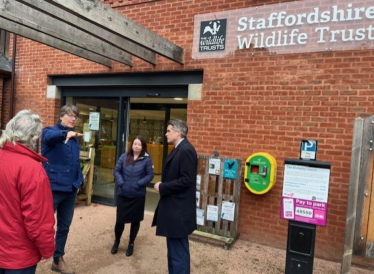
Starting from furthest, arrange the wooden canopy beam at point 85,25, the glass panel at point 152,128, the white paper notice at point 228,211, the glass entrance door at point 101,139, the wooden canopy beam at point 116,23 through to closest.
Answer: the glass panel at point 152,128, the glass entrance door at point 101,139, the white paper notice at point 228,211, the wooden canopy beam at point 85,25, the wooden canopy beam at point 116,23

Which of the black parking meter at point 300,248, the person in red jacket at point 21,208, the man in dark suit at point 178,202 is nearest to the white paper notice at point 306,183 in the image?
the black parking meter at point 300,248

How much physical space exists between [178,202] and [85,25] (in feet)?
8.75

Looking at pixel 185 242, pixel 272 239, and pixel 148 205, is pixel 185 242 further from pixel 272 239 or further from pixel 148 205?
pixel 148 205

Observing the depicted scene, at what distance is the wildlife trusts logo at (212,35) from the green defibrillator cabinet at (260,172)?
1.97 meters

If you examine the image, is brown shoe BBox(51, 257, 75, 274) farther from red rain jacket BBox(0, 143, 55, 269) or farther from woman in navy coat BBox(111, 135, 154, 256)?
red rain jacket BBox(0, 143, 55, 269)

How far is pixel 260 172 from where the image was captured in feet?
14.6

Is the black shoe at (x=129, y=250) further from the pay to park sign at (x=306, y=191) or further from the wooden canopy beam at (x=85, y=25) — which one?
the wooden canopy beam at (x=85, y=25)

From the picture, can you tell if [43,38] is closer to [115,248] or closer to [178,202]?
[115,248]

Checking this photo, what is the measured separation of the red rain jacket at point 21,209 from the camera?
1.95 meters

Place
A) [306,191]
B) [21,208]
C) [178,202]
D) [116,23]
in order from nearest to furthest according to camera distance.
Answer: [21,208] < [306,191] < [178,202] < [116,23]

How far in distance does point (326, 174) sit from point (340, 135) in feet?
5.47

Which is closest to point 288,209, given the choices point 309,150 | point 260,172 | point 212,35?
point 309,150

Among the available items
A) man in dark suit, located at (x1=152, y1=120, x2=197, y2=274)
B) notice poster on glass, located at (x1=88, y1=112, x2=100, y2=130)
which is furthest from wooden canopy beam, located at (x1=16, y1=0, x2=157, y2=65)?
notice poster on glass, located at (x1=88, y1=112, x2=100, y2=130)

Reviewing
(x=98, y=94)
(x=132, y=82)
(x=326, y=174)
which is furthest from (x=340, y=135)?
(x=98, y=94)
